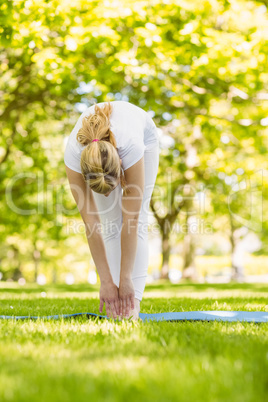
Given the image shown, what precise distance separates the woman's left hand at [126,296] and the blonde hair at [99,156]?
2.32ft

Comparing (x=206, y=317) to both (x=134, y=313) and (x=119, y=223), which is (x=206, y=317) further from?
(x=119, y=223)

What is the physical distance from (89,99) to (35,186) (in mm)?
4613

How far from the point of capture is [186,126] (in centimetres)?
1563

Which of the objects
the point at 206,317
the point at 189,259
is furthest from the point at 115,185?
the point at 189,259

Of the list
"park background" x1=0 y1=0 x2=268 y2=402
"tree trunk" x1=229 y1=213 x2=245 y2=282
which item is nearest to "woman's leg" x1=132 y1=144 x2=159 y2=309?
"park background" x1=0 y1=0 x2=268 y2=402

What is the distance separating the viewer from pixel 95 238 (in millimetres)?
3391

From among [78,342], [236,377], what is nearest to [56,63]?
[78,342]

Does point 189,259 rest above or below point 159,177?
below

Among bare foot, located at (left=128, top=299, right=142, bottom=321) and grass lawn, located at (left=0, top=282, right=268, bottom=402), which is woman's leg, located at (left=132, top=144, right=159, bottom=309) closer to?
bare foot, located at (left=128, top=299, right=142, bottom=321)

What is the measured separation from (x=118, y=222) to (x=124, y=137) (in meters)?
0.87

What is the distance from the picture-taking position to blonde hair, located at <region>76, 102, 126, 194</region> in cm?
303

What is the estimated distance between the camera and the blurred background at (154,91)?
315 inches

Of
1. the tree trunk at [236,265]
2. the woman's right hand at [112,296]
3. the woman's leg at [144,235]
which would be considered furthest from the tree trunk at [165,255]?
the woman's right hand at [112,296]

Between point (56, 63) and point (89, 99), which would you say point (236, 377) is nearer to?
point (56, 63)
